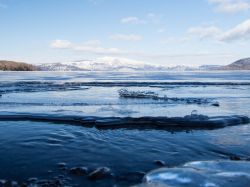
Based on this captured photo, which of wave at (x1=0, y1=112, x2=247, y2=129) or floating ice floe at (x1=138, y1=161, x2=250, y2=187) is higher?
wave at (x1=0, y1=112, x2=247, y2=129)

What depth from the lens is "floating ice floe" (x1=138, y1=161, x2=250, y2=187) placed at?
6844 mm

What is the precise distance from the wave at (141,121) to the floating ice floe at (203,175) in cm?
585

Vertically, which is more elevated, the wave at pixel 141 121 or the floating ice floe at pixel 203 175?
the wave at pixel 141 121

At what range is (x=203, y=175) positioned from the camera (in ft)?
23.8

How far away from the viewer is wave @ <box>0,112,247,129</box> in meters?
14.1

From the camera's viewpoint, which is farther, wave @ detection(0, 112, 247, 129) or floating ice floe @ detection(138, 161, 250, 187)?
wave @ detection(0, 112, 247, 129)

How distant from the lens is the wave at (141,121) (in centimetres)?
1413

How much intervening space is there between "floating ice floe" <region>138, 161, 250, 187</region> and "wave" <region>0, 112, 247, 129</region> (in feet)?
19.2

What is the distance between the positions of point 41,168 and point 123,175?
6.52 ft

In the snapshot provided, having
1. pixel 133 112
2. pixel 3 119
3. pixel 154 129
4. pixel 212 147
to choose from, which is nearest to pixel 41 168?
pixel 212 147

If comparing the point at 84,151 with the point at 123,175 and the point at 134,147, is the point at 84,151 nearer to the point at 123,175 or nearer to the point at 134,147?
the point at 134,147

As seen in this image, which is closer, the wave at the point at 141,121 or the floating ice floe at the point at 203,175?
the floating ice floe at the point at 203,175

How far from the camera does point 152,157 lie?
9391 mm

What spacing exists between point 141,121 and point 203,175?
758cm
